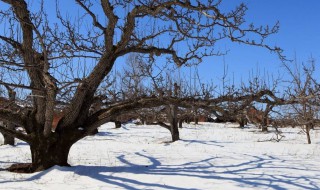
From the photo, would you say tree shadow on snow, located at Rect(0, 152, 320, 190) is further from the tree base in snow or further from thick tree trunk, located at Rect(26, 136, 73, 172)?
the tree base in snow

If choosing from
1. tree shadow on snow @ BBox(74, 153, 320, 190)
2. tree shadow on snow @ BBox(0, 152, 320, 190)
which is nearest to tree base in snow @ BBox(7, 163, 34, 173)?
tree shadow on snow @ BBox(0, 152, 320, 190)

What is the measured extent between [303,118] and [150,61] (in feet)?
28.0

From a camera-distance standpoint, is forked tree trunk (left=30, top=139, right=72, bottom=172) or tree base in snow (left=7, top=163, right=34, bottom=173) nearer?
Answer: forked tree trunk (left=30, top=139, right=72, bottom=172)

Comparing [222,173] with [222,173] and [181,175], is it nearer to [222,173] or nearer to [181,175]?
[222,173]

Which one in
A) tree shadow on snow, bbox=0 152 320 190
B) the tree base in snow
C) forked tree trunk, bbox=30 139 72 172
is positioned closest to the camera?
tree shadow on snow, bbox=0 152 320 190

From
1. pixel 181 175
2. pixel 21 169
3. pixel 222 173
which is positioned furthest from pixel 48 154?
pixel 222 173

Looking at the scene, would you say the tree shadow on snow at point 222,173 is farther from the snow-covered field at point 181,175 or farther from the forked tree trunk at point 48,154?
the forked tree trunk at point 48,154

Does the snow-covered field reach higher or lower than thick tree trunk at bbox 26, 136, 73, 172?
lower

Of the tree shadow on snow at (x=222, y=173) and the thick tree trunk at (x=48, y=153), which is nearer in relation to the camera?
the tree shadow on snow at (x=222, y=173)

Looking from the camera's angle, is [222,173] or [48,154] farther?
[48,154]

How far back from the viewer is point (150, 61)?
27.8 feet

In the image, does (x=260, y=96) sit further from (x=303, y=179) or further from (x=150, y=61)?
(x=150, y=61)

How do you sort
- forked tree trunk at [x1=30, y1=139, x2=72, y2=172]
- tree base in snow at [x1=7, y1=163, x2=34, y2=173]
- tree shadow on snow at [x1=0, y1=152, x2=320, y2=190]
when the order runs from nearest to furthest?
tree shadow on snow at [x1=0, y1=152, x2=320, y2=190], forked tree trunk at [x1=30, y1=139, x2=72, y2=172], tree base in snow at [x1=7, y1=163, x2=34, y2=173]

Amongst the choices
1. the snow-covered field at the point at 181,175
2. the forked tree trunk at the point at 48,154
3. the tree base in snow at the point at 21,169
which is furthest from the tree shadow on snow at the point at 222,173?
the tree base in snow at the point at 21,169
